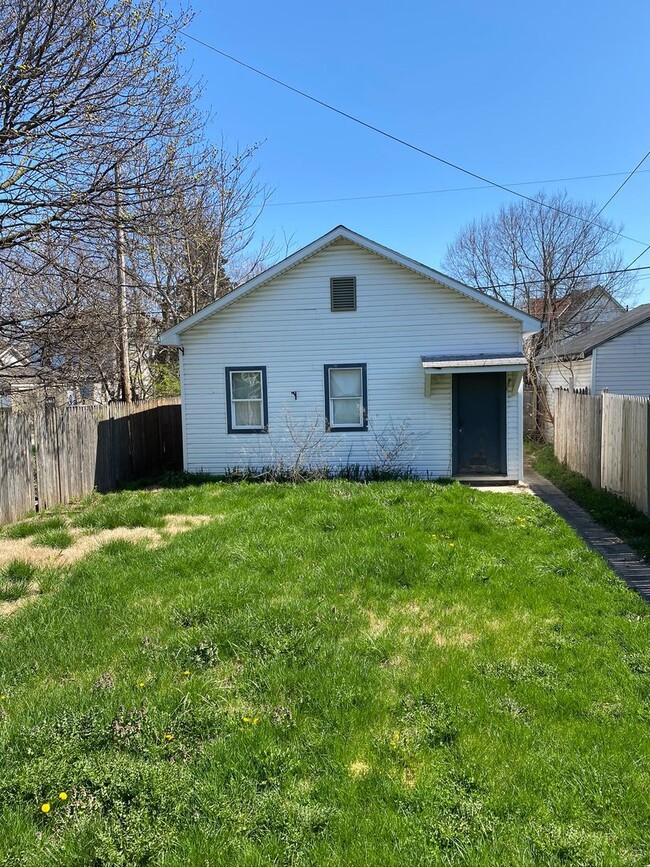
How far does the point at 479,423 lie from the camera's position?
11.6 metres

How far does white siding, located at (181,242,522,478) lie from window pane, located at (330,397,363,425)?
29 cm

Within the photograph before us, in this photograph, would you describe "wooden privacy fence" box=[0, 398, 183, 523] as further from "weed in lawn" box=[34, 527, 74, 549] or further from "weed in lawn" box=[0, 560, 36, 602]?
"weed in lawn" box=[0, 560, 36, 602]

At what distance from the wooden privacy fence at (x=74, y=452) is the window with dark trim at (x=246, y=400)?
8.28 feet

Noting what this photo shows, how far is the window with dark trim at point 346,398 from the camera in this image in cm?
1160

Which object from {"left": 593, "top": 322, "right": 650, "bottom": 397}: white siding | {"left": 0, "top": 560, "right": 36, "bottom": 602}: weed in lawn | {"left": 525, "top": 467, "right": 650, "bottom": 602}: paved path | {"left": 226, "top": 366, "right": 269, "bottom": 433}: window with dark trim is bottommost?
{"left": 525, "top": 467, "right": 650, "bottom": 602}: paved path

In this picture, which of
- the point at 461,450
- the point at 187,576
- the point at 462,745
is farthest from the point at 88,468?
the point at 462,745

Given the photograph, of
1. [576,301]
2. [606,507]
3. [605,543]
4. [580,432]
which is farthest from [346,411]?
[576,301]

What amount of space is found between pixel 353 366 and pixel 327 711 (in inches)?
351

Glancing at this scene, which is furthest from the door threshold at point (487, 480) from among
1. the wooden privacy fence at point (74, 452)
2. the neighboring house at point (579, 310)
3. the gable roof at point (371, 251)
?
the neighboring house at point (579, 310)

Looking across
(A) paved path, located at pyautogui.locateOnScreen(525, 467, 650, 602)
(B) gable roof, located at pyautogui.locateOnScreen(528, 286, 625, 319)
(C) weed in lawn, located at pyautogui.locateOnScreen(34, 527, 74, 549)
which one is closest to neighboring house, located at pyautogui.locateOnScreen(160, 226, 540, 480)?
(A) paved path, located at pyautogui.locateOnScreen(525, 467, 650, 602)

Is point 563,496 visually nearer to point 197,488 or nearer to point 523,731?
point 197,488

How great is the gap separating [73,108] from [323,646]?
6171 mm

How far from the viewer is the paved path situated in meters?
5.53

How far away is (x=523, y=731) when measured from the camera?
2961mm
